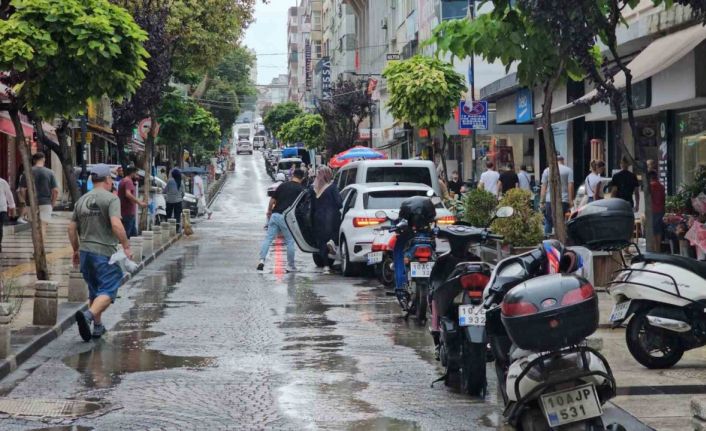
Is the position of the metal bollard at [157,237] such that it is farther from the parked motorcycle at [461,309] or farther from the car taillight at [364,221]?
the parked motorcycle at [461,309]

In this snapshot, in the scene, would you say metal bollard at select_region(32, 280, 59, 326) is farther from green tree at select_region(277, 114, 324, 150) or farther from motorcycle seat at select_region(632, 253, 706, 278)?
green tree at select_region(277, 114, 324, 150)

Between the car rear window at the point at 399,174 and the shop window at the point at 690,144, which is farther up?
the shop window at the point at 690,144

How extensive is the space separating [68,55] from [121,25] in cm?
75

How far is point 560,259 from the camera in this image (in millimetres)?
7105

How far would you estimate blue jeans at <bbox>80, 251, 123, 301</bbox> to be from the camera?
500 inches

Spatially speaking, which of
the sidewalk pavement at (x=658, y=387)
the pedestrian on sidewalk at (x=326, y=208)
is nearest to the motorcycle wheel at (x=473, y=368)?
the sidewalk pavement at (x=658, y=387)

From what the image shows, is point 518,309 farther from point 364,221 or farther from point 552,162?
point 364,221

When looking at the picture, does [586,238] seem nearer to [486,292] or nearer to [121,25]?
[486,292]

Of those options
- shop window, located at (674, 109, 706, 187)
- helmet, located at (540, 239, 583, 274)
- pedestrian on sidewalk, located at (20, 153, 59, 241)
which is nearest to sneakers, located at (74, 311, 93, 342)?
helmet, located at (540, 239, 583, 274)

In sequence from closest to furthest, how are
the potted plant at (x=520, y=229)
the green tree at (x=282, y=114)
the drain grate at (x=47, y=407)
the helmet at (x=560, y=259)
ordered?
1. the helmet at (x=560, y=259)
2. the drain grate at (x=47, y=407)
3. the potted plant at (x=520, y=229)
4. the green tree at (x=282, y=114)

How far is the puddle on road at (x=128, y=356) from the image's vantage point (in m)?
10.6

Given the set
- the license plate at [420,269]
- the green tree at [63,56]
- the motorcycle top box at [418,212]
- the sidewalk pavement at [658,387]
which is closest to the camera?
the sidewalk pavement at [658,387]

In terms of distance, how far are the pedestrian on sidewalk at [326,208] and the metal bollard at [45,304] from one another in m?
8.02

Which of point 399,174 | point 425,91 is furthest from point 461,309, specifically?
point 425,91
